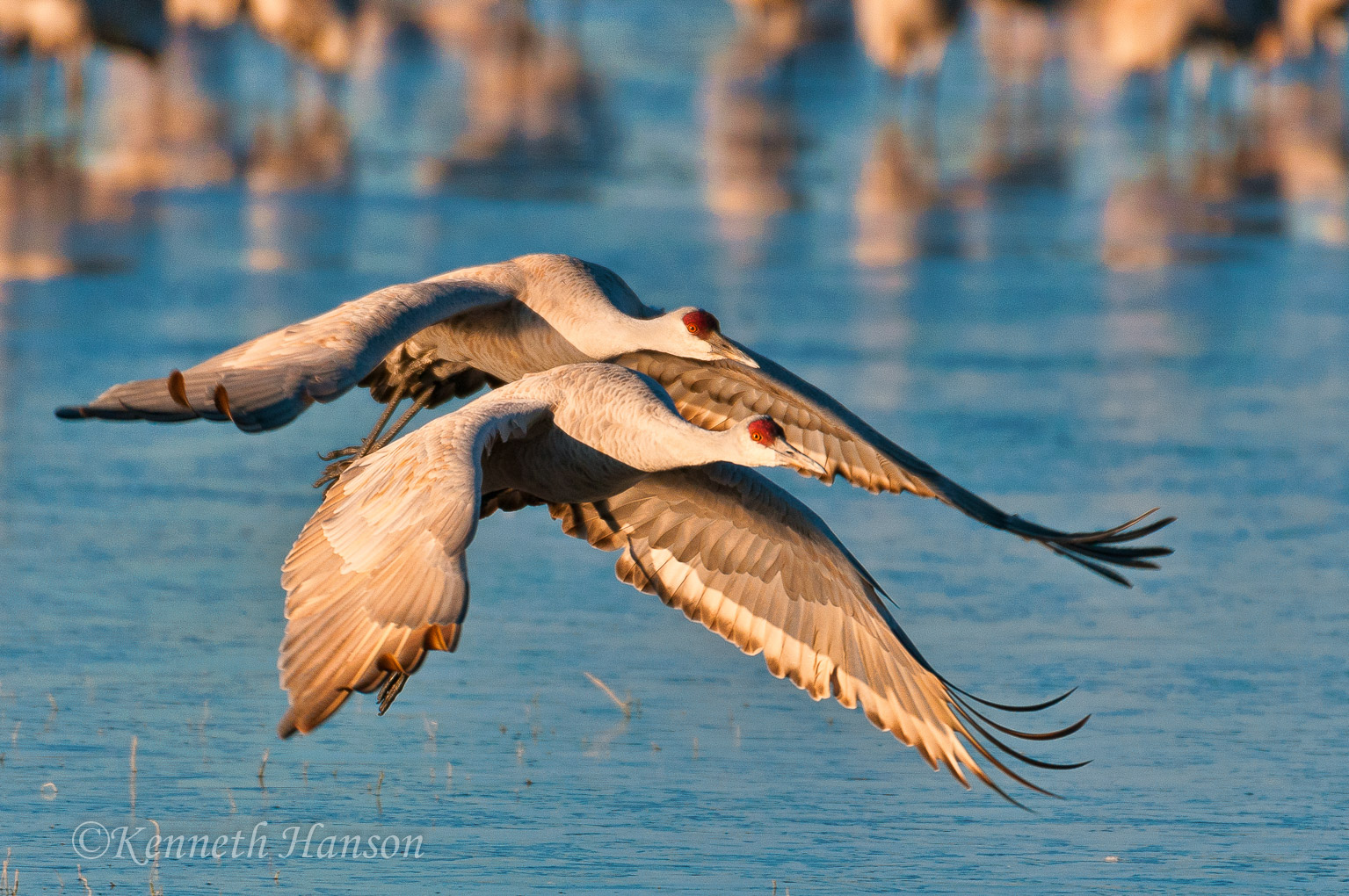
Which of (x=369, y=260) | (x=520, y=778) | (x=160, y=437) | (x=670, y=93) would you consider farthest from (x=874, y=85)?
(x=520, y=778)

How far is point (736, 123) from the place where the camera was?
24.2m


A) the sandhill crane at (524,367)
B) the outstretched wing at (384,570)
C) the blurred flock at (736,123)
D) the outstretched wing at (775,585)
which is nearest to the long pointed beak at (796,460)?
the sandhill crane at (524,367)

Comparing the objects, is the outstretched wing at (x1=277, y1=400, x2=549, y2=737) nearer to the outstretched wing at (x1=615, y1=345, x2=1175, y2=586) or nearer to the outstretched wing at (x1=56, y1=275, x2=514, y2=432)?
the outstretched wing at (x1=56, y1=275, x2=514, y2=432)

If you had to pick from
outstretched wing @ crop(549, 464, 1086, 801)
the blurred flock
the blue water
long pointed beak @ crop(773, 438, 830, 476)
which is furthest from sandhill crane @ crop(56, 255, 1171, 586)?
the blurred flock

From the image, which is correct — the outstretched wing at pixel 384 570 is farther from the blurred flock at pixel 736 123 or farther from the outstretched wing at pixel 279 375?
the blurred flock at pixel 736 123

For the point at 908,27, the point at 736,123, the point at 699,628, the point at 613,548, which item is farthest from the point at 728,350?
the point at 908,27

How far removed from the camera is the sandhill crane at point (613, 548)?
5223 mm

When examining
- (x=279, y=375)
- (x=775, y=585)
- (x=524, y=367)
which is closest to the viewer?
(x=279, y=375)

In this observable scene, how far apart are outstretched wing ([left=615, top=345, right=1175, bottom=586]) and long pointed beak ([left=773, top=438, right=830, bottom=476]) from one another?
14 cm

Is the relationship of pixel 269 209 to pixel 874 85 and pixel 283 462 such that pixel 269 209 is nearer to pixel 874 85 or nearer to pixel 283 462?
pixel 283 462

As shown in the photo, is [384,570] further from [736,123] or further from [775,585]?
[736,123]

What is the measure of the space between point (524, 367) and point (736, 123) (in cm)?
1713

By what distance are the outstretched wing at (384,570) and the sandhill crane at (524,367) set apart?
0.97 ft

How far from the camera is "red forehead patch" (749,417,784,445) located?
593cm
